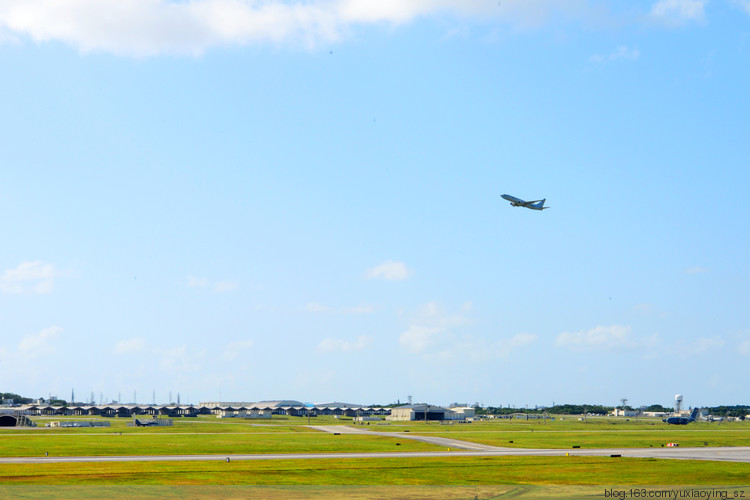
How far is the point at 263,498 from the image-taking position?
54.0 metres

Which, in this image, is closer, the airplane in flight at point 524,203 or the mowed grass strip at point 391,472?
the mowed grass strip at point 391,472

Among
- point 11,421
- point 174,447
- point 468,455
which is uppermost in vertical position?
point 468,455

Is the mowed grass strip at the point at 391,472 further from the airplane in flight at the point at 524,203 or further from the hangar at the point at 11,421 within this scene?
the hangar at the point at 11,421

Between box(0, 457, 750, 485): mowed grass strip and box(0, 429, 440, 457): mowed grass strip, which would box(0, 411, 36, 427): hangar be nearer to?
box(0, 429, 440, 457): mowed grass strip

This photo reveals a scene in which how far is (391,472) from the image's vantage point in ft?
240

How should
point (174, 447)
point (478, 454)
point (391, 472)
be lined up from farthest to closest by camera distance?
point (174, 447) < point (478, 454) < point (391, 472)

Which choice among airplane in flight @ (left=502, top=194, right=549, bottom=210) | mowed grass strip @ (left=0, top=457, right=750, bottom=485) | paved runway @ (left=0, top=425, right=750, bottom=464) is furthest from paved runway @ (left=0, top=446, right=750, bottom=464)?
airplane in flight @ (left=502, top=194, right=549, bottom=210)

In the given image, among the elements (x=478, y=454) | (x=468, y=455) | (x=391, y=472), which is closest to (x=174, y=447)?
(x=468, y=455)

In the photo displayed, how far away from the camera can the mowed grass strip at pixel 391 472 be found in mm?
64625

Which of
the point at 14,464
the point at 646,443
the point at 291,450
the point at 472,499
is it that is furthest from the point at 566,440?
the point at 14,464

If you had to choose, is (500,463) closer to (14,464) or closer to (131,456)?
(131,456)

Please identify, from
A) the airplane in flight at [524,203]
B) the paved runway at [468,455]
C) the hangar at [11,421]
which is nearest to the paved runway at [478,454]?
the paved runway at [468,455]

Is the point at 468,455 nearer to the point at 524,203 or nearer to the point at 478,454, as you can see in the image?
the point at 478,454

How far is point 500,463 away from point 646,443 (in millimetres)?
51780
